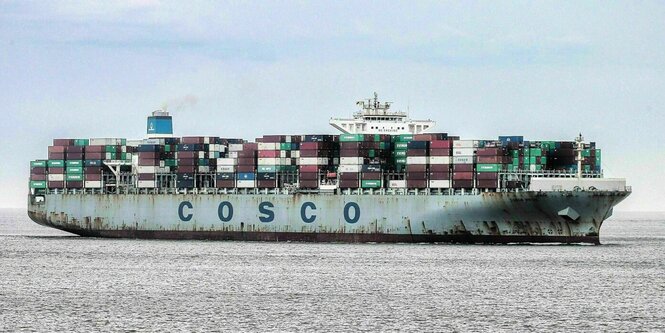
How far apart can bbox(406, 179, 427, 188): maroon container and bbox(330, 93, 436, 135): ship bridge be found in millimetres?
13822

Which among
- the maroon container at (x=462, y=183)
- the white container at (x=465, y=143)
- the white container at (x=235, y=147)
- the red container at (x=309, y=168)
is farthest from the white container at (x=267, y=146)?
the maroon container at (x=462, y=183)

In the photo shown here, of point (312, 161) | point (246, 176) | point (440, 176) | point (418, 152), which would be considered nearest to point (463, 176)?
point (440, 176)

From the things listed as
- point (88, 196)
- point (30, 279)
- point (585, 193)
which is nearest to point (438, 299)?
point (30, 279)

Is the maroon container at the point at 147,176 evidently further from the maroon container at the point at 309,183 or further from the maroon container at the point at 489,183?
the maroon container at the point at 489,183

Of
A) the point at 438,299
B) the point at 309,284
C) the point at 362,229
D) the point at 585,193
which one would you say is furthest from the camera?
the point at 362,229

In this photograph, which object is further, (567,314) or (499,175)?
(499,175)

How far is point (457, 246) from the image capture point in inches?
3253

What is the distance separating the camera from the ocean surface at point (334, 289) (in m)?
42.6

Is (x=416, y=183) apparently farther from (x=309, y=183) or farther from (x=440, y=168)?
(x=309, y=183)

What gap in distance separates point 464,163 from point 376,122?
16.3 meters

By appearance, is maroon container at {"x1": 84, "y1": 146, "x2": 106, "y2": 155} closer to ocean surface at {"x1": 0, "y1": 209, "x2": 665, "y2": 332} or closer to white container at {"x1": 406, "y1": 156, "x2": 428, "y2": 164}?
ocean surface at {"x1": 0, "y1": 209, "x2": 665, "y2": 332}

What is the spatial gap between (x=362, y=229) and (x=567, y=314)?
36276mm

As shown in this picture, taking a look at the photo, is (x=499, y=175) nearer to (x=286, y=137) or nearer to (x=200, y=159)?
(x=286, y=137)

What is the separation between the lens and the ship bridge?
9231 centimetres
